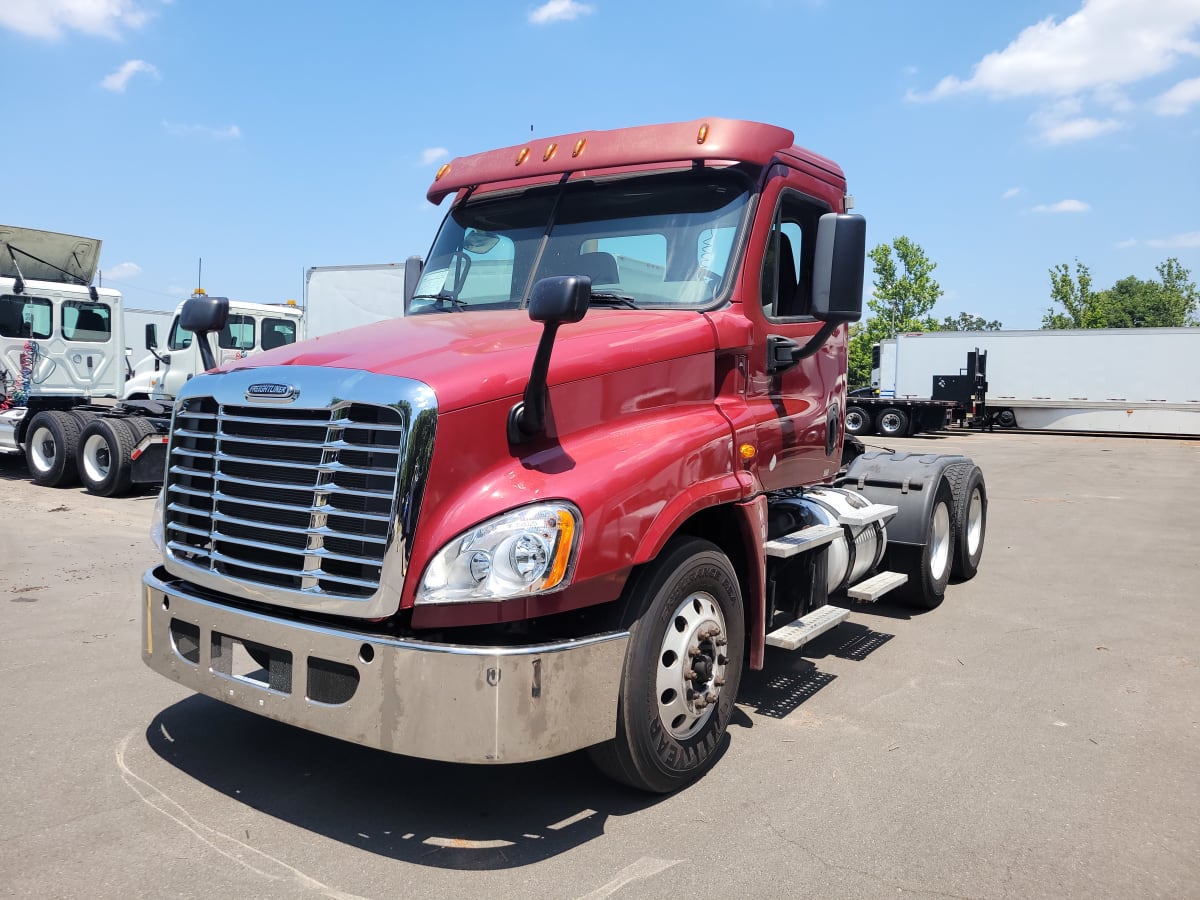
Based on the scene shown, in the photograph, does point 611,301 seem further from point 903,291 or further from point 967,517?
point 903,291

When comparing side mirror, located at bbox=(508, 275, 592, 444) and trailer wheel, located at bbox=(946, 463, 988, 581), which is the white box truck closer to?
trailer wheel, located at bbox=(946, 463, 988, 581)

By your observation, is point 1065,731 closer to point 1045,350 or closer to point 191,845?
point 191,845

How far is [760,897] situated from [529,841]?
0.85 m

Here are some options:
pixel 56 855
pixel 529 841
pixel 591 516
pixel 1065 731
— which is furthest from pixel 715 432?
pixel 56 855

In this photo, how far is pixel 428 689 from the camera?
303 cm

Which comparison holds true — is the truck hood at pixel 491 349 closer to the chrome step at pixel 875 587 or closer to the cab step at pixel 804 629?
the cab step at pixel 804 629

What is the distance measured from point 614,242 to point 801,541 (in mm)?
1693

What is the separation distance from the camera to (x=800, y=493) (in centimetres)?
569

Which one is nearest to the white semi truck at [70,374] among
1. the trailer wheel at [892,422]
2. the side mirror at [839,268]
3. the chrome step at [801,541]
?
the chrome step at [801,541]

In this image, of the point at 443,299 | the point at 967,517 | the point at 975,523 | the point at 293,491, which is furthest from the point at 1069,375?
the point at 293,491

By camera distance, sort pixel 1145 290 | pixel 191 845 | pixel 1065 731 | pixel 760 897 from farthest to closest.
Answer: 1. pixel 1145 290
2. pixel 1065 731
3. pixel 191 845
4. pixel 760 897

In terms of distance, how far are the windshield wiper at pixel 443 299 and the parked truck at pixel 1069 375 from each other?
27974 mm

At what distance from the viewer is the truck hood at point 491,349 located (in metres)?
3.29

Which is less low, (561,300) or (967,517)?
(561,300)
